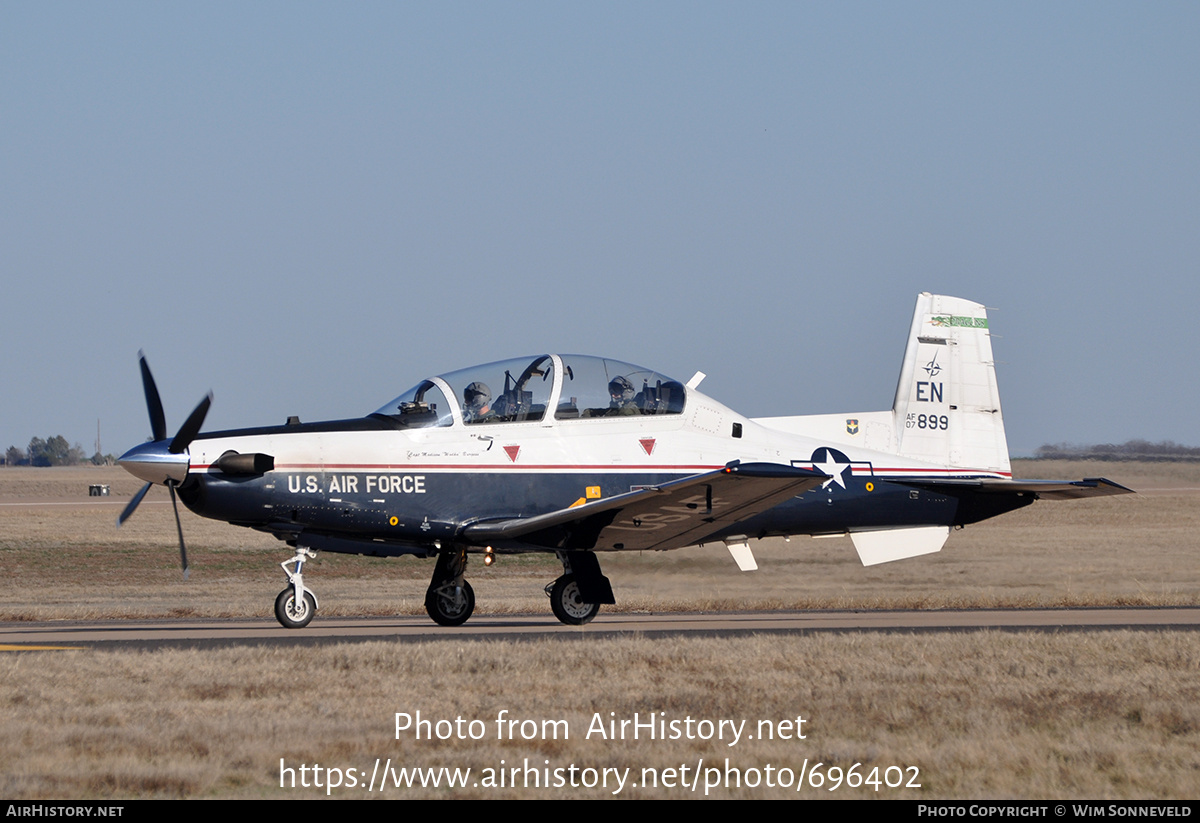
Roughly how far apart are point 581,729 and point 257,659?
13.0 ft

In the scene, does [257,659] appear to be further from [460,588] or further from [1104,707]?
[1104,707]

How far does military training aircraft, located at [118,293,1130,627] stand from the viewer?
1306 centimetres

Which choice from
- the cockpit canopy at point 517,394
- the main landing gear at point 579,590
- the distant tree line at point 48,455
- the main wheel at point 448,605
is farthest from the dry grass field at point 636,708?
the distant tree line at point 48,455

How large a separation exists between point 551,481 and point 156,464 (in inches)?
166

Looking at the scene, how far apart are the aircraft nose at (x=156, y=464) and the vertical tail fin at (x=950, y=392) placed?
899 cm

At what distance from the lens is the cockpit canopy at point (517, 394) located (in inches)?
543

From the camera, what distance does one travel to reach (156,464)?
493 inches

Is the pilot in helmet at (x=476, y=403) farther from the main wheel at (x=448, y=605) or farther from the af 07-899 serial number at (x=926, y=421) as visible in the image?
the af 07-899 serial number at (x=926, y=421)

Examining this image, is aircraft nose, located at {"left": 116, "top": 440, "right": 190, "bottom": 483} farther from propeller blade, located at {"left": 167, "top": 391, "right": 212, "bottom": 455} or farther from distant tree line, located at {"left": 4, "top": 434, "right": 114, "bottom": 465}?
distant tree line, located at {"left": 4, "top": 434, "right": 114, "bottom": 465}

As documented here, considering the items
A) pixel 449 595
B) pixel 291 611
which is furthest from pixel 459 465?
pixel 291 611

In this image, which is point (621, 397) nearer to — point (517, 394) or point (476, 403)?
point (517, 394)

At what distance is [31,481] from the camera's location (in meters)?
99.2

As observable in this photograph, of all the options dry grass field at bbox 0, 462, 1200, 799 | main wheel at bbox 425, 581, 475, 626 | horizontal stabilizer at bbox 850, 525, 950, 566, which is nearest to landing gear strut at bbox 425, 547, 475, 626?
main wheel at bbox 425, 581, 475, 626

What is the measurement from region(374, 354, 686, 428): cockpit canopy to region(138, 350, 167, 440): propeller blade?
7.81 ft
